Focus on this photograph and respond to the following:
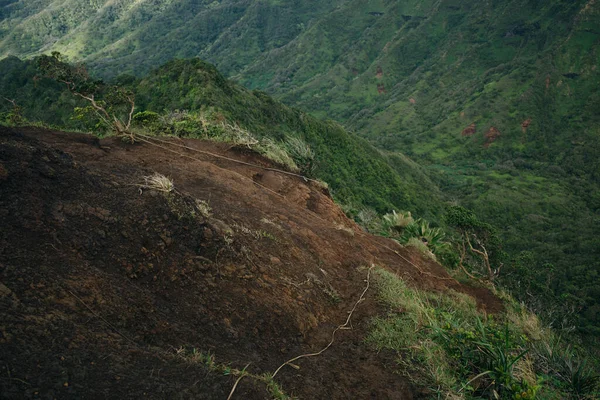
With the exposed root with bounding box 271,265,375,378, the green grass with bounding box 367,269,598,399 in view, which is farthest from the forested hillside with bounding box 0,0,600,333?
the green grass with bounding box 367,269,598,399

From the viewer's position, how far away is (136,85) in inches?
1153

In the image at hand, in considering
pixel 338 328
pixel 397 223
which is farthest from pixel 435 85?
pixel 338 328

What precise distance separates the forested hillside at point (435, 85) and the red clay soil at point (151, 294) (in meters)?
18.1

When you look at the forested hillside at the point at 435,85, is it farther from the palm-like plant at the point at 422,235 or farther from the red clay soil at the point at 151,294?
the red clay soil at the point at 151,294

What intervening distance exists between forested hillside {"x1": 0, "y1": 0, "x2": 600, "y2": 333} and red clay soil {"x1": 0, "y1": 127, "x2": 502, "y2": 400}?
18129 mm

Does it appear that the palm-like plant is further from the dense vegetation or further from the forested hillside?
the forested hillside

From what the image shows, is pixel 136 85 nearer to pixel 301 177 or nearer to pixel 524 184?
pixel 301 177

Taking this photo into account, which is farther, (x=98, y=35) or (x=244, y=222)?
(x=98, y=35)

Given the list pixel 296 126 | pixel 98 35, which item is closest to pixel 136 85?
pixel 296 126

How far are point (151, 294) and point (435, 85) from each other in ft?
430

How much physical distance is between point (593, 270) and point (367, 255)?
49485 mm

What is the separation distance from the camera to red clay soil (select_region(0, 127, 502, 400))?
2.82m

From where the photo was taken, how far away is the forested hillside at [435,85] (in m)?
40.1

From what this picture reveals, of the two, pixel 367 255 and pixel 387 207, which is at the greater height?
pixel 367 255
